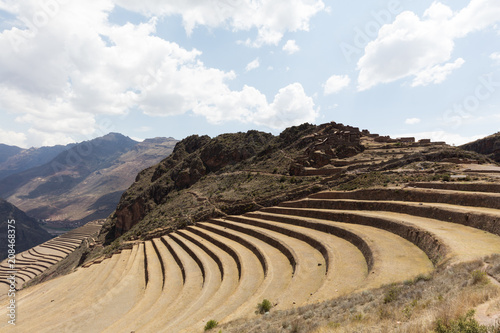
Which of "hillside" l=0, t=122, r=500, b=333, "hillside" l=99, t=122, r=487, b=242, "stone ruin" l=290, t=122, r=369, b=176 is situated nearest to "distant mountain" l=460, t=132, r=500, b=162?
"hillside" l=99, t=122, r=487, b=242

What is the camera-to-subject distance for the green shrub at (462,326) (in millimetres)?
4766

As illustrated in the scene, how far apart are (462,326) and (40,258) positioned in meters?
109

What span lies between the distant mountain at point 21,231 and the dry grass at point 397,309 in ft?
518

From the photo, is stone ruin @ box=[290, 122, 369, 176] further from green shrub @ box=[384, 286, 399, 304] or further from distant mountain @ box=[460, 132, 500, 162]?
distant mountain @ box=[460, 132, 500, 162]

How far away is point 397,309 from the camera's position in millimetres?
6828

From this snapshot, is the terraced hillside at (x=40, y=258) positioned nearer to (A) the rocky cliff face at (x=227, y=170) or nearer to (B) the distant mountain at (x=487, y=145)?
(A) the rocky cliff face at (x=227, y=170)

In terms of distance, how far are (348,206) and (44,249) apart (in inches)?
4361

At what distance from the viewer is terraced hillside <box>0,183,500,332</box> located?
11.6 meters

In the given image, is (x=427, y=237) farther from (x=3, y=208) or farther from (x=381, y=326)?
(x=3, y=208)

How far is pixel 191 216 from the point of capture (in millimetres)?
38031

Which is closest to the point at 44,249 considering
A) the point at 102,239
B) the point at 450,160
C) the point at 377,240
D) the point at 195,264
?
the point at 102,239

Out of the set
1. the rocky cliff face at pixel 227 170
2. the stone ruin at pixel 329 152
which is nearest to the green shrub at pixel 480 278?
the rocky cliff face at pixel 227 170

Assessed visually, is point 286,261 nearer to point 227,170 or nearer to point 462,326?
point 462,326

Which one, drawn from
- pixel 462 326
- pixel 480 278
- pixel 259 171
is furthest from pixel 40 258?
pixel 480 278
